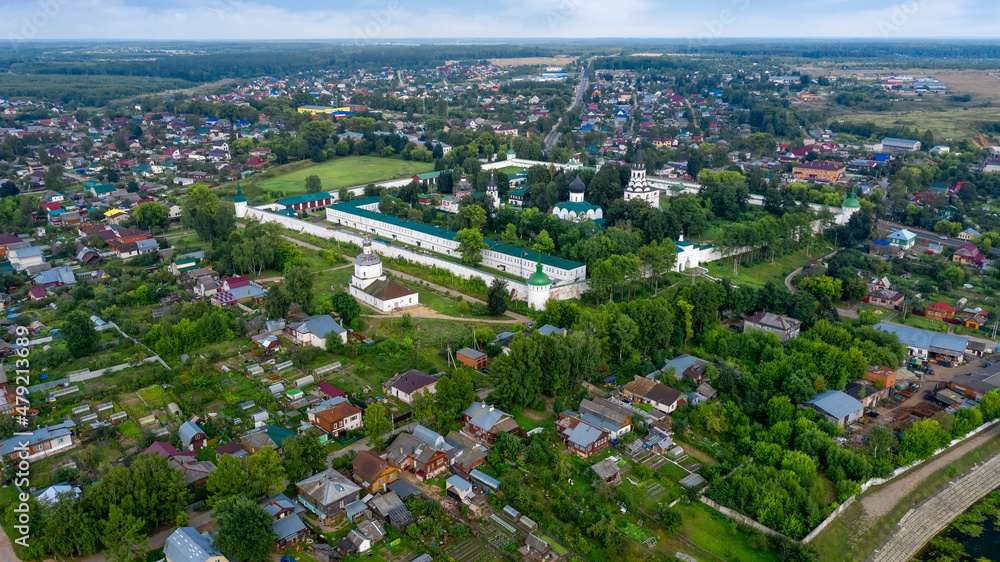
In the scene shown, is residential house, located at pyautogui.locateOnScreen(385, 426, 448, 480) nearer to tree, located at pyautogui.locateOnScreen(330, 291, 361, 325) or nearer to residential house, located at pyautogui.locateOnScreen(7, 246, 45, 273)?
tree, located at pyautogui.locateOnScreen(330, 291, 361, 325)

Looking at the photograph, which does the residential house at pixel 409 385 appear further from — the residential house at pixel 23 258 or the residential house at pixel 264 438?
the residential house at pixel 23 258

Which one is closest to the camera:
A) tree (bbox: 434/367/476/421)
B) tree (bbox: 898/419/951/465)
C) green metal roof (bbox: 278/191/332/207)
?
tree (bbox: 898/419/951/465)

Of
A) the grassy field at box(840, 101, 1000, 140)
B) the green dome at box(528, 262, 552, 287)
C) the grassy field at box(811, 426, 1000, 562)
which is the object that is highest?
the grassy field at box(840, 101, 1000, 140)

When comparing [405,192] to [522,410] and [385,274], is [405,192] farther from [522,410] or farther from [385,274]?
[522,410]

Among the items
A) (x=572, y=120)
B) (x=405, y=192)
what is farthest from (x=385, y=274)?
(x=572, y=120)

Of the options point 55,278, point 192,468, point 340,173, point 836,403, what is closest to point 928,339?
point 836,403

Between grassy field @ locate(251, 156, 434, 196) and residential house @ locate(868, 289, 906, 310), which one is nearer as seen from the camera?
residential house @ locate(868, 289, 906, 310)

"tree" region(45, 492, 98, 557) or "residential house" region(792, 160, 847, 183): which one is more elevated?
"residential house" region(792, 160, 847, 183)

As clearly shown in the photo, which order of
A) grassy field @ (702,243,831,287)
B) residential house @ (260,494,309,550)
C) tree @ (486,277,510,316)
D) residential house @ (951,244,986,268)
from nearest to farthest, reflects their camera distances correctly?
1. residential house @ (260,494,309,550)
2. tree @ (486,277,510,316)
3. grassy field @ (702,243,831,287)
4. residential house @ (951,244,986,268)

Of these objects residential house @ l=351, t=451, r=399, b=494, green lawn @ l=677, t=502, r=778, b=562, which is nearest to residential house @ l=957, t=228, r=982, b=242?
green lawn @ l=677, t=502, r=778, b=562
